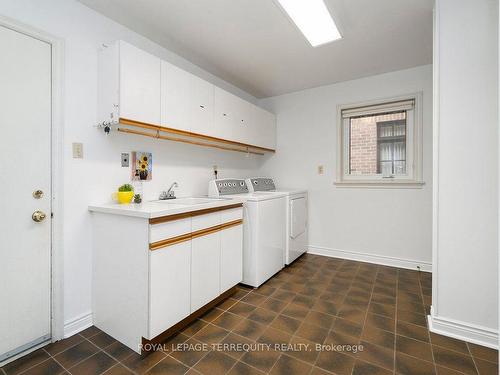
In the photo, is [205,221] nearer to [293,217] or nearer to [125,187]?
[125,187]

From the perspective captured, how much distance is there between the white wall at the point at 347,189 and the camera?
2.97 meters

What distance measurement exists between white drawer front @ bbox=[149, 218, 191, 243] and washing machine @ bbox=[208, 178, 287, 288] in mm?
841

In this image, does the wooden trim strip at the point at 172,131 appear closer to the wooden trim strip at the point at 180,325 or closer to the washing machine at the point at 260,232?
the washing machine at the point at 260,232

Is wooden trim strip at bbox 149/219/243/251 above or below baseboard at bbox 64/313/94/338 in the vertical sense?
above

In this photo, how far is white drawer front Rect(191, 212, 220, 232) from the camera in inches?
74.6

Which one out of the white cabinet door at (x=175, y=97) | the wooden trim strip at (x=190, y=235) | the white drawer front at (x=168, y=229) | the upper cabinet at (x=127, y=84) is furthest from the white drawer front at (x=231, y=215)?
the upper cabinet at (x=127, y=84)

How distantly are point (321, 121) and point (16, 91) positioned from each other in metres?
3.23

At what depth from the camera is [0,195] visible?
149 cm

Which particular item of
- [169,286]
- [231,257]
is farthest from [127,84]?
[231,257]

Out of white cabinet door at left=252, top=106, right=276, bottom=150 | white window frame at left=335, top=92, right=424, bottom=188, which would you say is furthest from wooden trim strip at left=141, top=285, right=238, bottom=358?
white window frame at left=335, top=92, right=424, bottom=188

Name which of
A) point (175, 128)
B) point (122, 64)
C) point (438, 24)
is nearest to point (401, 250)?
point (438, 24)

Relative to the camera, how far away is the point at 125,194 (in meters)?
2.01

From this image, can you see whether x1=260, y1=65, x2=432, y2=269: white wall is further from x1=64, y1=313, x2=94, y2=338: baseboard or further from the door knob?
the door knob

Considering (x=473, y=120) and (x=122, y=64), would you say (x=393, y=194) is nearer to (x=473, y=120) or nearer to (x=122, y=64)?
(x=473, y=120)
